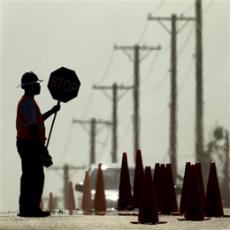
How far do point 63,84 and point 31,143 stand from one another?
1.25 metres

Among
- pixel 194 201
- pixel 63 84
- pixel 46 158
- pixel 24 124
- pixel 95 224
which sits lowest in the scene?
pixel 95 224

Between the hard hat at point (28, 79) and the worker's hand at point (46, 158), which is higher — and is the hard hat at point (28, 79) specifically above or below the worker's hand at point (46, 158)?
above

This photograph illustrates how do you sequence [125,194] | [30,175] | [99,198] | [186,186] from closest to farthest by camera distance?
1. [30,175]
2. [186,186]
3. [125,194]
4. [99,198]

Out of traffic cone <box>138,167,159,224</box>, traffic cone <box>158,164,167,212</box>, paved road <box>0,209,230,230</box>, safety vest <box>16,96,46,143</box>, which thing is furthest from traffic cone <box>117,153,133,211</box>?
safety vest <box>16,96,46,143</box>

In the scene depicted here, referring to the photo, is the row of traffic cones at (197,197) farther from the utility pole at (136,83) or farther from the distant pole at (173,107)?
the utility pole at (136,83)

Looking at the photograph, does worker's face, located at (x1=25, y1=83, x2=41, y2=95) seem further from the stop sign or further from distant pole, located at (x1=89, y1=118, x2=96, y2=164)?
distant pole, located at (x1=89, y1=118, x2=96, y2=164)

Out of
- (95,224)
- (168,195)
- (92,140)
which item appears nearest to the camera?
(95,224)

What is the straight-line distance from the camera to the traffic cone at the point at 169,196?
16.6 meters

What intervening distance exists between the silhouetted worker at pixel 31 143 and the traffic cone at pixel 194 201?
1878 mm

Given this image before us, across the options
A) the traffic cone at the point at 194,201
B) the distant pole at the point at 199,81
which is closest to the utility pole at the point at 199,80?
the distant pole at the point at 199,81

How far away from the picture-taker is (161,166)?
1697 centimetres

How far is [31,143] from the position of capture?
14289 millimetres

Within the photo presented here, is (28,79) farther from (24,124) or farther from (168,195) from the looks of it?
(168,195)

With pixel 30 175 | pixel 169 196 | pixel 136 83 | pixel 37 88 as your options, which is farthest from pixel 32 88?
pixel 136 83
